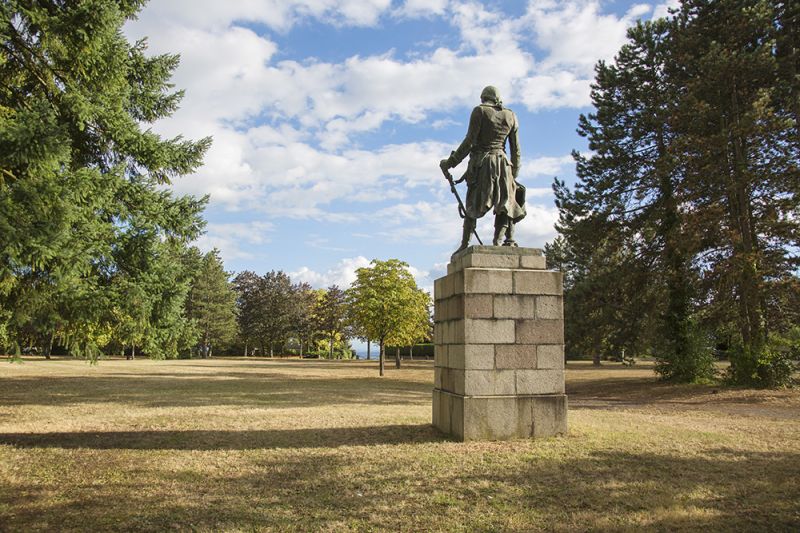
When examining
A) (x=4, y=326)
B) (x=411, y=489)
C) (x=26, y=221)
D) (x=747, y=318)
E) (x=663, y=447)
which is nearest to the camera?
(x=411, y=489)

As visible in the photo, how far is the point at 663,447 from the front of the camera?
765 cm

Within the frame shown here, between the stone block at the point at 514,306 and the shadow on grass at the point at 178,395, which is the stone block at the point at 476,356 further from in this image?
the shadow on grass at the point at 178,395

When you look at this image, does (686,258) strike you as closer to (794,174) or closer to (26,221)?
(794,174)

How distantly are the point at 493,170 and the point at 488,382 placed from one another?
3.41 meters

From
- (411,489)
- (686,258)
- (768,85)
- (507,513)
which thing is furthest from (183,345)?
(768,85)

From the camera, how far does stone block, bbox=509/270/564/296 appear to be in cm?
814

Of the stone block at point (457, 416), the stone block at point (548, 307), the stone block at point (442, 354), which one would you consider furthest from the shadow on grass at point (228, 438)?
the stone block at point (548, 307)

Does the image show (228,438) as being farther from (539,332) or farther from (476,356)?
(539,332)

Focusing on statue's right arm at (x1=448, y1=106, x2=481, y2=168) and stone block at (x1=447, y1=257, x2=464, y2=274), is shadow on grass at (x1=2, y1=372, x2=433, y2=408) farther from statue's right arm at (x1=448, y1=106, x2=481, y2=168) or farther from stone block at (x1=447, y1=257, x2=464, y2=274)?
statue's right arm at (x1=448, y1=106, x2=481, y2=168)

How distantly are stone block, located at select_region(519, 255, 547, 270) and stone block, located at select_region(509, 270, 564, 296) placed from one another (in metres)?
0.16

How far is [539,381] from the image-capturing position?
8062 millimetres

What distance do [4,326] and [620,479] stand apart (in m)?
9.97

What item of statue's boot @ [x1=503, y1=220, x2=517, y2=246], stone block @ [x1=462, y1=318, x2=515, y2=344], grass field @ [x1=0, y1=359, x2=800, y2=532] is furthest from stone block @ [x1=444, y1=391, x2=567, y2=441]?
statue's boot @ [x1=503, y1=220, x2=517, y2=246]

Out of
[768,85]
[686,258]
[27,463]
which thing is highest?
[768,85]
